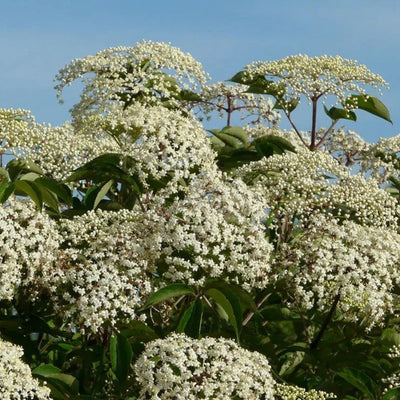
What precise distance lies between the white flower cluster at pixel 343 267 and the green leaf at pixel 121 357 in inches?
46.8

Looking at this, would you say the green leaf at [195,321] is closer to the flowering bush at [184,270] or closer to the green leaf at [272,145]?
the flowering bush at [184,270]

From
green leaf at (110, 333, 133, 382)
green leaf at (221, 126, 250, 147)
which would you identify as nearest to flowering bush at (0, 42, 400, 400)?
green leaf at (110, 333, 133, 382)

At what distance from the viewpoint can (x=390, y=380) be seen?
6059 millimetres

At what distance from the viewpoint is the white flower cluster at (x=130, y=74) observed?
8.30m

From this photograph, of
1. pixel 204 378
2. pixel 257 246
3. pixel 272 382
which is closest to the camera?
pixel 204 378

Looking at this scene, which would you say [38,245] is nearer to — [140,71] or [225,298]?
[225,298]

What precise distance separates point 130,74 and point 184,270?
254cm

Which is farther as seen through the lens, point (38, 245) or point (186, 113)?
point (186, 113)

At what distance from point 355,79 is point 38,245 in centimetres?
342

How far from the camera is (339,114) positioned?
28.9 ft

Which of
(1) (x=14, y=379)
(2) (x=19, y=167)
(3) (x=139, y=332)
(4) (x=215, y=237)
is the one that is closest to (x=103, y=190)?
(2) (x=19, y=167)

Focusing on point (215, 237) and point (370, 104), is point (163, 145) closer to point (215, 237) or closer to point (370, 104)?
point (215, 237)

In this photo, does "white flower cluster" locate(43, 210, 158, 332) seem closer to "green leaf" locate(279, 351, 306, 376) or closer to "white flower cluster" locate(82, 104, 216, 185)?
"white flower cluster" locate(82, 104, 216, 185)

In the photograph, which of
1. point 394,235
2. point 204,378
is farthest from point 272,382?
point 394,235
